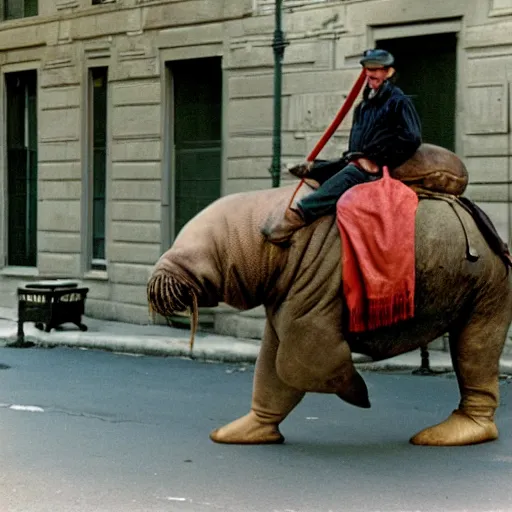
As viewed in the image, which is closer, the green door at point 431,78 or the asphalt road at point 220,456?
the asphalt road at point 220,456

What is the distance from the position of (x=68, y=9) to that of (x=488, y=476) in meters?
13.0

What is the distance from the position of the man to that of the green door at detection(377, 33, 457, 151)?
6592 millimetres

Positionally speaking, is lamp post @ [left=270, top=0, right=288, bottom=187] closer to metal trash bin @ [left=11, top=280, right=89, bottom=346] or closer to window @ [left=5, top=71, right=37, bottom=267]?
metal trash bin @ [left=11, top=280, right=89, bottom=346]

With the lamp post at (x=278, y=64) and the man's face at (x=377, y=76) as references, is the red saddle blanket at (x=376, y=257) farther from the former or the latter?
the lamp post at (x=278, y=64)

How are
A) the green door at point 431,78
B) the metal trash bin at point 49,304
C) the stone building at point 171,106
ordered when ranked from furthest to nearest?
the metal trash bin at point 49,304, the green door at point 431,78, the stone building at point 171,106

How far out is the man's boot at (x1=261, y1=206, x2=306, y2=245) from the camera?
684 cm

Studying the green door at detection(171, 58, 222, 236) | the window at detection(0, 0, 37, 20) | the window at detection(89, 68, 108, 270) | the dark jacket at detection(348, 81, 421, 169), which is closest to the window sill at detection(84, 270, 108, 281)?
the window at detection(89, 68, 108, 270)

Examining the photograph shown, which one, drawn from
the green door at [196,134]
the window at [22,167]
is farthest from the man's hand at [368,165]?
the window at [22,167]

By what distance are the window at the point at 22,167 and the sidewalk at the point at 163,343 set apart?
8.39ft

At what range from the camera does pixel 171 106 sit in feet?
54.4

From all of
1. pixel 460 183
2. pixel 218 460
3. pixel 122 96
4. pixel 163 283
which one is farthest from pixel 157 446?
pixel 122 96

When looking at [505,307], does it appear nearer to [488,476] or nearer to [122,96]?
[488,476]

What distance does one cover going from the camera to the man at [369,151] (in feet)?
22.5

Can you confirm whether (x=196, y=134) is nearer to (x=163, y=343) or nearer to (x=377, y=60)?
(x=163, y=343)
